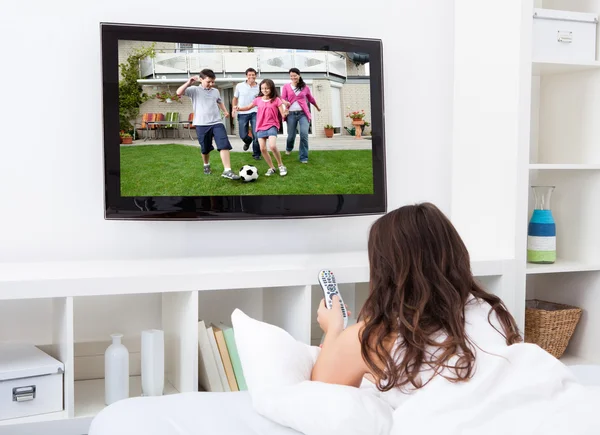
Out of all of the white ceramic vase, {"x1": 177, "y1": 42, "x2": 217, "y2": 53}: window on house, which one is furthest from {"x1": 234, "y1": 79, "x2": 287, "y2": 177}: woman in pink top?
the white ceramic vase

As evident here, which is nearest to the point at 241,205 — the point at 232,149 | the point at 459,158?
the point at 232,149

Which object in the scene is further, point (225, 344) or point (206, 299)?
point (206, 299)

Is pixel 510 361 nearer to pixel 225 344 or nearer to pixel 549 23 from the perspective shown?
pixel 225 344

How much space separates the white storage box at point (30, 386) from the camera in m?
2.10

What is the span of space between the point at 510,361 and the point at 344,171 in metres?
1.40

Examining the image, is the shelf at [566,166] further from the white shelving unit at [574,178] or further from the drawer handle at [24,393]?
the drawer handle at [24,393]

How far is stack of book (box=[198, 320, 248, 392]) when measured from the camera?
7.70 ft

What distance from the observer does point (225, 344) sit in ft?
7.72

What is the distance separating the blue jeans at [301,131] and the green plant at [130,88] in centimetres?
54

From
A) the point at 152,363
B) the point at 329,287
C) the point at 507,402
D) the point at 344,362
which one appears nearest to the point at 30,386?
the point at 152,363

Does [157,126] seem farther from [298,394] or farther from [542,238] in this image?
[542,238]

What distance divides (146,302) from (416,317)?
4.68ft

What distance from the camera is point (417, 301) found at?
1.58 metres

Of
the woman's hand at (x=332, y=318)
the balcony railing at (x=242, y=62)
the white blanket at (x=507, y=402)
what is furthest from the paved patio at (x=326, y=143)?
the white blanket at (x=507, y=402)
